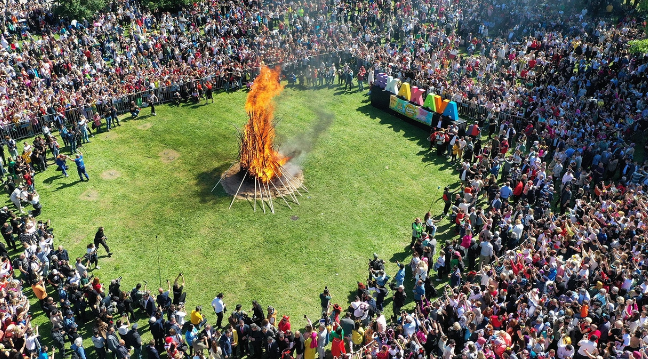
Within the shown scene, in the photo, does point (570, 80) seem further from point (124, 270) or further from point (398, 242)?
point (124, 270)

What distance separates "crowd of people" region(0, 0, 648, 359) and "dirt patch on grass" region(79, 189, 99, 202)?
137cm

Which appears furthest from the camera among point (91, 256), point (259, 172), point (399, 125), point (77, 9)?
point (77, 9)

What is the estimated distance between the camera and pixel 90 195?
26.5 m

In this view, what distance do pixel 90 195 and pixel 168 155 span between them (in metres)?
4.80

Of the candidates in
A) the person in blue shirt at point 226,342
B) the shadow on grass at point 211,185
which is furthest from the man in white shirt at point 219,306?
the shadow on grass at point 211,185

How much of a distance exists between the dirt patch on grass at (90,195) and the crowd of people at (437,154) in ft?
4.48

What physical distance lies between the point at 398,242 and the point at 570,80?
1780 cm

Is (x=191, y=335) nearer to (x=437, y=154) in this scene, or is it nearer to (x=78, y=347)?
(x=78, y=347)

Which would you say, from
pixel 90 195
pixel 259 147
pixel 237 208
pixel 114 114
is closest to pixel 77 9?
pixel 114 114

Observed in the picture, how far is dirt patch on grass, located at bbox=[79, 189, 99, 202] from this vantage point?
26228 millimetres

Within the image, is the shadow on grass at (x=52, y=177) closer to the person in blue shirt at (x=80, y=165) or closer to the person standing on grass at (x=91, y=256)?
the person in blue shirt at (x=80, y=165)

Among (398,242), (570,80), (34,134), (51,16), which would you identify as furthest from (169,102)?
(570,80)

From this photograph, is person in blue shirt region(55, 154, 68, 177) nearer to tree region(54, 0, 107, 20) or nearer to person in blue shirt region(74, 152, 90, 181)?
person in blue shirt region(74, 152, 90, 181)

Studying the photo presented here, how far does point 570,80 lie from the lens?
34.0 meters
